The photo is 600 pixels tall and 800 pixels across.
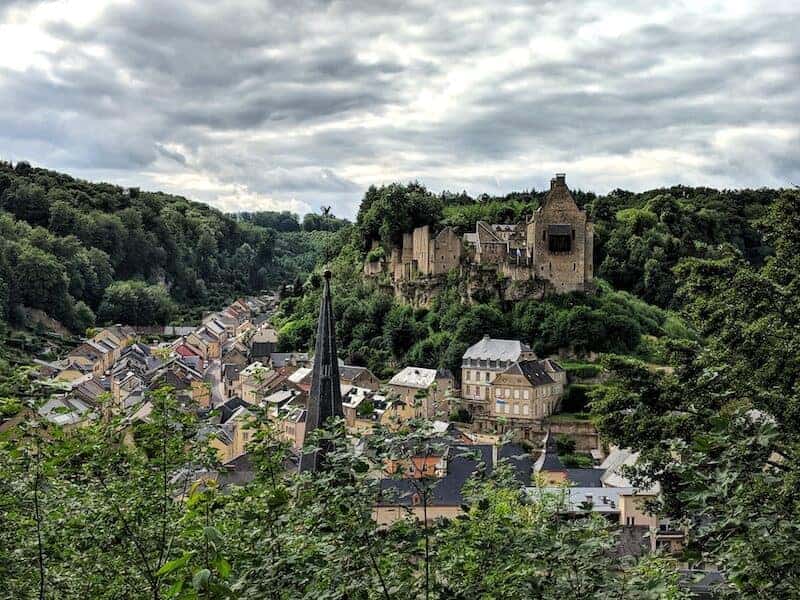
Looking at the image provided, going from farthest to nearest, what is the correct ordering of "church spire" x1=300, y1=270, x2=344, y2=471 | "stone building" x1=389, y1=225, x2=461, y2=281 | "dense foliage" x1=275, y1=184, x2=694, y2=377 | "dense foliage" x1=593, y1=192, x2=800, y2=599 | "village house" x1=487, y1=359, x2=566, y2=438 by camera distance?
1. "stone building" x1=389, y1=225, x2=461, y2=281
2. "dense foliage" x1=275, y1=184, x2=694, y2=377
3. "village house" x1=487, y1=359, x2=566, y2=438
4. "church spire" x1=300, y1=270, x2=344, y2=471
5. "dense foliage" x1=593, y1=192, x2=800, y2=599

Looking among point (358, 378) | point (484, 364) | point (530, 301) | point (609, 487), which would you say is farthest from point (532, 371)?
point (609, 487)

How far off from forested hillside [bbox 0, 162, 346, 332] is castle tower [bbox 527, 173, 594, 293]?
42.9m

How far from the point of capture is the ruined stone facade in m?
49.6

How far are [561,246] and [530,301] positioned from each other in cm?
391

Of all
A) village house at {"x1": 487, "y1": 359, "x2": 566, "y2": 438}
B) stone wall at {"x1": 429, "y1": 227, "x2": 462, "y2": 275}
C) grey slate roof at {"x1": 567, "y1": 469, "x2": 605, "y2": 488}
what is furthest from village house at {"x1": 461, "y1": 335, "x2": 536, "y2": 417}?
grey slate roof at {"x1": 567, "y1": 469, "x2": 605, "y2": 488}

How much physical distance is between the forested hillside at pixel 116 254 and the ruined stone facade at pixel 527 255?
1367 inches

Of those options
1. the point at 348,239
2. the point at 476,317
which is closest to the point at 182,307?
the point at 348,239

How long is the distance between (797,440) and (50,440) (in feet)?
23.8

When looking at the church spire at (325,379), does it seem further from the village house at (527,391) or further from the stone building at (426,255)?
the stone building at (426,255)

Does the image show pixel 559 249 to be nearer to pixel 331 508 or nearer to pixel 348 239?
pixel 348 239

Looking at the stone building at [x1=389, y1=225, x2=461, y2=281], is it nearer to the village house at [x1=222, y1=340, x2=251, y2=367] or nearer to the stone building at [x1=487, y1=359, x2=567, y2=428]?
the stone building at [x1=487, y1=359, x2=567, y2=428]

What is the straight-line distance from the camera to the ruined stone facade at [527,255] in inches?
1951

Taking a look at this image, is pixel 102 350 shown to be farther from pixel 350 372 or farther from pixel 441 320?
pixel 441 320

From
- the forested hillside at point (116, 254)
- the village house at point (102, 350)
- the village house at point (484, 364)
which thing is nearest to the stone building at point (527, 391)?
the village house at point (484, 364)
